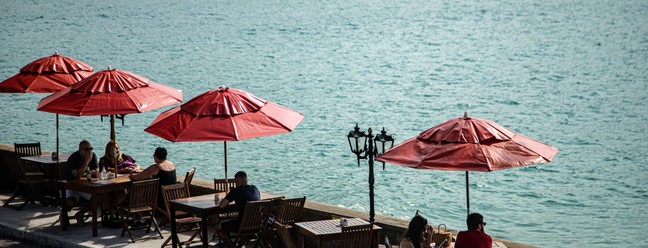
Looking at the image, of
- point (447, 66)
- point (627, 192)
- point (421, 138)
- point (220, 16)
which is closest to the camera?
point (421, 138)

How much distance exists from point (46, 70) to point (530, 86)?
151 feet

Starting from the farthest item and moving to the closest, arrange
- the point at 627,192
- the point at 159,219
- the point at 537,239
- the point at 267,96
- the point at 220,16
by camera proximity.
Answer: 1. the point at 220,16
2. the point at 267,96
3. the point at 627,192
4. the point at 537,239
5. the point at 159,219

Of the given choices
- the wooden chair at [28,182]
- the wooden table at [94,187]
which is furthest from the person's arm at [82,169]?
the wooden chair at [28,182]

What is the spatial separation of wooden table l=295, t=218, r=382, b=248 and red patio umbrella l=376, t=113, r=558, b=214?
1132 millimetres

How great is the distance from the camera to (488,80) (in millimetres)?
62406

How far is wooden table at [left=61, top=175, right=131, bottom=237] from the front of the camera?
43.8ft

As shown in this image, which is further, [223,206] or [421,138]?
[223,206]

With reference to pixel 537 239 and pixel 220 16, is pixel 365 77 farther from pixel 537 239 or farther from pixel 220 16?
pixel 537 239

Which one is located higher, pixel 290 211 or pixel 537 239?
pixel 290 211

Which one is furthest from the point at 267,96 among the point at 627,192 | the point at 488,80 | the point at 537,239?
the point at 537,239

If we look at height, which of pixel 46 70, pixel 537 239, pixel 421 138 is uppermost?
pixel 46 70

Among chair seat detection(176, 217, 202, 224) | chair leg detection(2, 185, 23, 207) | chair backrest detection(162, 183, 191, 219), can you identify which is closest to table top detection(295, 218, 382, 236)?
chair seat detection(176, 217, 202, 224)

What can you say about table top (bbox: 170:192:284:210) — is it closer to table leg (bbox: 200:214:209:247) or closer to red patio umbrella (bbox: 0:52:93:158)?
table leg (bbox: 200:214:209:247)

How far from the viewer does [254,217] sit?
1175 centimetres
